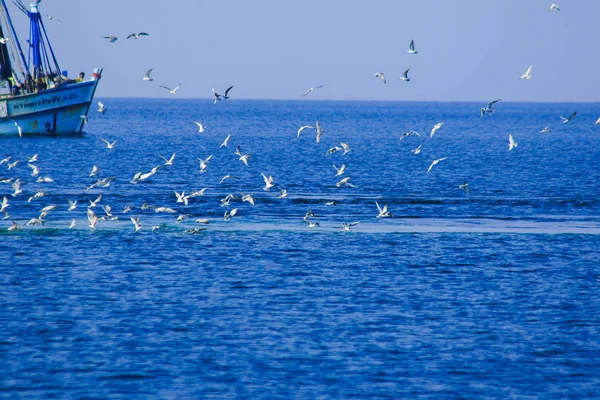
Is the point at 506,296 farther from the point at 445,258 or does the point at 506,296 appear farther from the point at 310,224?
the point at 310,224

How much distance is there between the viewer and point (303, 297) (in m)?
30.9

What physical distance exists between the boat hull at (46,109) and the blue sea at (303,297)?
146 ft

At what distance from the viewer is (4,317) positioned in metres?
28.4

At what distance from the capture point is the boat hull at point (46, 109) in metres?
103

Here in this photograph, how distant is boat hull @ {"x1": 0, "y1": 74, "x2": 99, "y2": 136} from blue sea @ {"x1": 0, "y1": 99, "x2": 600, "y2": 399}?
44494 millimetres

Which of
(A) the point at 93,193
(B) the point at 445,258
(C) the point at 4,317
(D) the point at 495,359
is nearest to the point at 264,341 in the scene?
(D) the point at 495,359

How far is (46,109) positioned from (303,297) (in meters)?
80.1

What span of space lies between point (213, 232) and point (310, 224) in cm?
427

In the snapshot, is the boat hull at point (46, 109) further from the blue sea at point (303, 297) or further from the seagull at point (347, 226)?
the seagull at point (347, 226)

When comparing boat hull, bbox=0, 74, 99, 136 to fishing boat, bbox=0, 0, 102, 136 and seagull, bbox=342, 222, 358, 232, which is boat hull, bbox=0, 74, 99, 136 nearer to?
fishing boat, bbox=0, 0, 102, 136

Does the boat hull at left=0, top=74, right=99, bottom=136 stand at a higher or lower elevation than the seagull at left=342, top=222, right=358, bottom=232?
higher

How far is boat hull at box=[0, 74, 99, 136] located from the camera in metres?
103

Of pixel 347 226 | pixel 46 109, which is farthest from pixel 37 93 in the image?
pixel 347 226

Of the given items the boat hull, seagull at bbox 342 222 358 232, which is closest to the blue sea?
seagull at bbox 342 222 358 232
